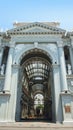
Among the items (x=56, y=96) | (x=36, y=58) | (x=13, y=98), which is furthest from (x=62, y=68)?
(x=13, y=98)

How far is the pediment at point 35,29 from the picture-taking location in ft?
94.1

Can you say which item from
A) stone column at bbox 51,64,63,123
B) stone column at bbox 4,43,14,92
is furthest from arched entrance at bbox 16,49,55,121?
stone column at bbox 4,43,14,92

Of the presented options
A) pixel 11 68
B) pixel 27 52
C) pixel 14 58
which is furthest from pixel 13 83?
pixel 27 52

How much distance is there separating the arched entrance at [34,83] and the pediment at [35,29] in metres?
3.72

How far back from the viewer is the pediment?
28.7m

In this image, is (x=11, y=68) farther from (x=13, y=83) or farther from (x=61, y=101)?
(x=61, y=101)

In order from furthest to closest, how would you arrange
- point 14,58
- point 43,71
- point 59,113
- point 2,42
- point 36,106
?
point 36,106 < point 43,71 < point 2,42 < point 14,58 < point 59,113

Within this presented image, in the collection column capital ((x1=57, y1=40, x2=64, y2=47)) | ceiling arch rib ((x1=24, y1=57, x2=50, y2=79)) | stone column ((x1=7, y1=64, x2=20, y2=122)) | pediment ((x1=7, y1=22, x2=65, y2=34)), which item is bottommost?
stone column ((x1=7, y1=64, x2=20, y2=122))

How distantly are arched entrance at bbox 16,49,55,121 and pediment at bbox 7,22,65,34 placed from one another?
3723 millimetres

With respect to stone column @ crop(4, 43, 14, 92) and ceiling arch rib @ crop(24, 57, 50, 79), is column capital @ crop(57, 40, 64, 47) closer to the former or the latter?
stone column @ crop(4, 43, 14, 92)

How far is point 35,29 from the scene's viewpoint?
29203mm

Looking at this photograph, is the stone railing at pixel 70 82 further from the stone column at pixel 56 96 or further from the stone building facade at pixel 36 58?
the stone column at pixel 56 96

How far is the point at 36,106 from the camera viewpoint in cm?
7619

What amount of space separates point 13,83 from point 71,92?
9572 mm
